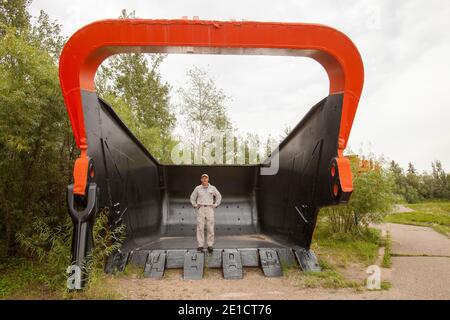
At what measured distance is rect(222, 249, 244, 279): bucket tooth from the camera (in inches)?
196

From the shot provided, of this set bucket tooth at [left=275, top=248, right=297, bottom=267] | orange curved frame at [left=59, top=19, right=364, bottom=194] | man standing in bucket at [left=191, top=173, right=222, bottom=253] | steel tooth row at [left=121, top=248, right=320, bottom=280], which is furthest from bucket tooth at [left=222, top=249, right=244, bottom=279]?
orange curved frame at [left=59, top=19, right=364, bottom=194]

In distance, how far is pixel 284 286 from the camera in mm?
4543

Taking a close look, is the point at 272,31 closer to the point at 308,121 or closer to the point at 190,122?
the point at 308,121

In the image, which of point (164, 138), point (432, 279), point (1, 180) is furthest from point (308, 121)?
point (164, 138)

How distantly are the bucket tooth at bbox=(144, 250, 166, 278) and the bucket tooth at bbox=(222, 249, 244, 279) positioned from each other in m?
0.85

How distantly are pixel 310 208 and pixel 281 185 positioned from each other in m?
1.72

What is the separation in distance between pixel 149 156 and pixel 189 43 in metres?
3.75

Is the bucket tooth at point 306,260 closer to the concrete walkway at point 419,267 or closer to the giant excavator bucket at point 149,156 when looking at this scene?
the giant excavator bucket at point 149,156

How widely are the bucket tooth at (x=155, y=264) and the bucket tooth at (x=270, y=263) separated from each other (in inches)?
54.4

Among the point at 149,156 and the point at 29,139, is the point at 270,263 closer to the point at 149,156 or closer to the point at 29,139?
the point at 149,156

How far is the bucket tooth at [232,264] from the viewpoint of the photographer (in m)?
4.97

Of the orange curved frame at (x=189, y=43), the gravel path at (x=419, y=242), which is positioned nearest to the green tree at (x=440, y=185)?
the gravel path at (x=419, y=242)

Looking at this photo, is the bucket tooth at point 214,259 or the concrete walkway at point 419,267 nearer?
the concrete walkway at point 419,267

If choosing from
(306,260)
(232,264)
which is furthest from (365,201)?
(232,264)
